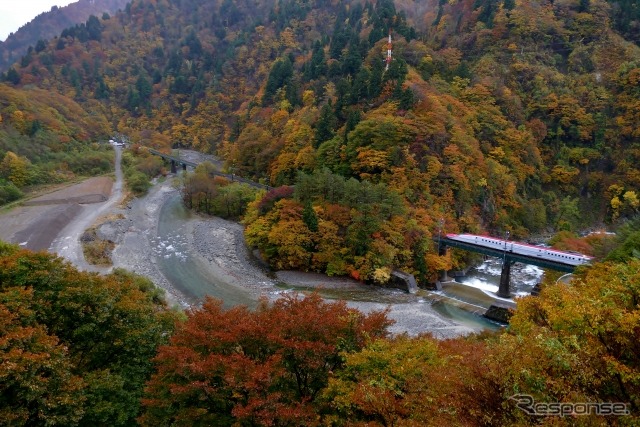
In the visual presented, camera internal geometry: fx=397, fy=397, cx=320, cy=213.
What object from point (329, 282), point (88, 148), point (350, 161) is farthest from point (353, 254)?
point (88, 148)

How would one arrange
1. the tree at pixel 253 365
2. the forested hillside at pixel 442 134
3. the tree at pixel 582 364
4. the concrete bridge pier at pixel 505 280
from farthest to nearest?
the forested hillside at pixel 442 134 → the concrete bridge pier at pixel 505 280 → the tree at pixel 253 365 → the tree at pixel 582 364

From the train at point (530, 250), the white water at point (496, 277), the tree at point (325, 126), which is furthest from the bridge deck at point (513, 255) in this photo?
the tree at point (325, 126)

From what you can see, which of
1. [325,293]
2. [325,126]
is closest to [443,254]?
[325,293]

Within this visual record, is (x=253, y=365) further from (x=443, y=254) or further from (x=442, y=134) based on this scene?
(x=442, y=134)

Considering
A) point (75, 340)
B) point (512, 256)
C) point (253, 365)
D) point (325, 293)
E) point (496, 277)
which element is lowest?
point (496, 277)

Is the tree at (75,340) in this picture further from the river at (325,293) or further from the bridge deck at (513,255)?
the bridge deck at (513,255)

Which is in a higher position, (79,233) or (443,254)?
(79,233)
